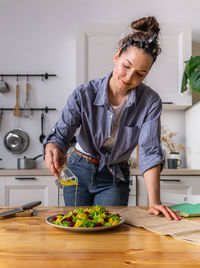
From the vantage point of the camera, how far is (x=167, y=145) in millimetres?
3057

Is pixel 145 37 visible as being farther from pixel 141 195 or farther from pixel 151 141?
pixel 141 195

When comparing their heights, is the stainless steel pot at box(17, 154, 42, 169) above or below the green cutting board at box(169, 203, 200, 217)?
above

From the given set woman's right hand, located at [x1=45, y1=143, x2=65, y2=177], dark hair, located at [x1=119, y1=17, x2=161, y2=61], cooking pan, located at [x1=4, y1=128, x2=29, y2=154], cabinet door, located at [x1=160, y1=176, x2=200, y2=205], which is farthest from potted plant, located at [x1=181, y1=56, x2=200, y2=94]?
woman's right hand, located at [x1=45, y1=143, x2=65, y2=177]

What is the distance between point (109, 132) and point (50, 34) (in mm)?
2093

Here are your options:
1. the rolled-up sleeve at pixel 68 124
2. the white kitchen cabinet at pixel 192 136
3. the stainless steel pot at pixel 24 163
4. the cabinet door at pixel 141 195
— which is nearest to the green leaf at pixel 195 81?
the white kitchen cabinet at pixel 192 136

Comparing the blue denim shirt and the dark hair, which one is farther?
the blue denim shirt

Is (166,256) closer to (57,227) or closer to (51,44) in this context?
(57,227)

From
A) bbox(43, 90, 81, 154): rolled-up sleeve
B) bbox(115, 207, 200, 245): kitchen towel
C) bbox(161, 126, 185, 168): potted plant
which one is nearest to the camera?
bbox(115, 207, 200, 245): kitchen towel

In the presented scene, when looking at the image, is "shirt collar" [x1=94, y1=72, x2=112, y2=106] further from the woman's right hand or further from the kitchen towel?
the kitchen towel

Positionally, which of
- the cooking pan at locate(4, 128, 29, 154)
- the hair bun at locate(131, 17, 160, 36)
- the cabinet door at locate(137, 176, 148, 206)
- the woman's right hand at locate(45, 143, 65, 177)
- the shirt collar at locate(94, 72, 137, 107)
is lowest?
the cabinet door at locate(137, 176, 148, 206)

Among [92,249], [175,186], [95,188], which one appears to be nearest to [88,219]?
[92,249]

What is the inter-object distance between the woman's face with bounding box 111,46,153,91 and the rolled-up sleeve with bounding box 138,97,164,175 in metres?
0.18

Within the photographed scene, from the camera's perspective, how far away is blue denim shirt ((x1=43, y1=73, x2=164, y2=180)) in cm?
137

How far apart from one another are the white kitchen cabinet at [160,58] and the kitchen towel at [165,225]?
1.85 m
